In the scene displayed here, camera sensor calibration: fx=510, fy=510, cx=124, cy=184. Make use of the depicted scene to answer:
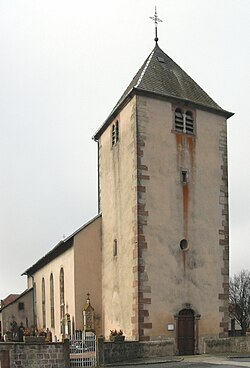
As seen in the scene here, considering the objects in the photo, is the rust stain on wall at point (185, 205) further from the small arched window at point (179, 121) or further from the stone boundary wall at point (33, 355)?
the stone boundary wall at point (33, 355)

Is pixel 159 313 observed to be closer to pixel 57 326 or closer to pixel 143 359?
pixel 143 359

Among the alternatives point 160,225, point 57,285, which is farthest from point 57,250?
point 160,225

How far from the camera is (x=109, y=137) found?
90.6 feet

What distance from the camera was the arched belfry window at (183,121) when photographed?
25.1 meters

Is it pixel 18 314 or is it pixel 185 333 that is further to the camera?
pixel 18 314

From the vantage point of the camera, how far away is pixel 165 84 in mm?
25781

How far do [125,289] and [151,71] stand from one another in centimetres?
1113

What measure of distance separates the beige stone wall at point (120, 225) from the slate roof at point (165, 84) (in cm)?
93

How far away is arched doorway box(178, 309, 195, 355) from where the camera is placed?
22.9m

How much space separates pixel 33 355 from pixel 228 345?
9.46 meters

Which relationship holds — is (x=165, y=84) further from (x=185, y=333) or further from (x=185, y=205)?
(x=185, y=333)

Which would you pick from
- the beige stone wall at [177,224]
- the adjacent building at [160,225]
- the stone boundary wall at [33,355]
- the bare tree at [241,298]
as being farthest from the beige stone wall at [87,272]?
the bare tree at [241,298]

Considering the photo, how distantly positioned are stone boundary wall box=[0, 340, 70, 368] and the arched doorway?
572 centimetres

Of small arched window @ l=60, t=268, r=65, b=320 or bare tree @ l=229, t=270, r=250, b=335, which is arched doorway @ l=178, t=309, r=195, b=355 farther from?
bare tree @ l=229, t=270, r=250, b=335
